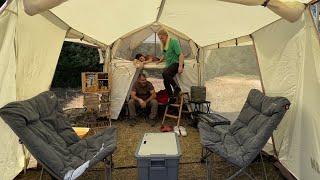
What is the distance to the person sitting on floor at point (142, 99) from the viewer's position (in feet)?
20.2

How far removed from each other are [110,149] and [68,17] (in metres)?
2.01

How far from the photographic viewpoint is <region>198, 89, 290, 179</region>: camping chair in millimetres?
2916

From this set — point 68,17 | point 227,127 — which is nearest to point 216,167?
point 227,127

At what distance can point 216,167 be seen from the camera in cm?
382

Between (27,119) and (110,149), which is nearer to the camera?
(27,119)

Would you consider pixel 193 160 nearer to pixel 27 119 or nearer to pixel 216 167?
pixel 216 167

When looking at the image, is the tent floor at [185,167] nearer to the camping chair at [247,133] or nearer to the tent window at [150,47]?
the camping chair at [247,133]

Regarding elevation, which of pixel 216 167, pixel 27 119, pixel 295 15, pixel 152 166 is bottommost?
pixel 216 167

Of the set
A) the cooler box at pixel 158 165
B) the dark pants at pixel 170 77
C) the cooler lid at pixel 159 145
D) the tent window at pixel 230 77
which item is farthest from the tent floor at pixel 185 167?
the dark pants at pixel 170 77

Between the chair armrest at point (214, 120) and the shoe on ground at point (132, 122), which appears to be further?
the shoe on ground at point (132, 122)

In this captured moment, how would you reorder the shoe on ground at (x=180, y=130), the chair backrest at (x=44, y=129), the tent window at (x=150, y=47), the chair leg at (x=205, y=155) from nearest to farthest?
the chair backrest at (x=44, y=129) → the chair leg at (x=205, y=155) → the shoe on ground at (x=180, y=130) → the tent window at (x=150, y=47)

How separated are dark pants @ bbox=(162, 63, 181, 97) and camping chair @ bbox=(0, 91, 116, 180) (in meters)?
2.81

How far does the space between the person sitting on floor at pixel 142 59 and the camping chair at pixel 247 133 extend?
2495mm

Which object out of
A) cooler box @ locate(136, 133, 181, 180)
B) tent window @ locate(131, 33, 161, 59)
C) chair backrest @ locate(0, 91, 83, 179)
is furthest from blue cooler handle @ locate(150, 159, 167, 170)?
tent window @ locate(131, 33, 161, 59)
